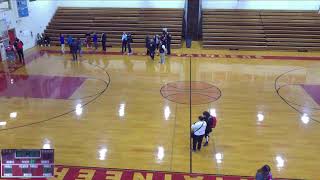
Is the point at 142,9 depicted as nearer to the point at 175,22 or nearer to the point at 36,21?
the point at 175,22

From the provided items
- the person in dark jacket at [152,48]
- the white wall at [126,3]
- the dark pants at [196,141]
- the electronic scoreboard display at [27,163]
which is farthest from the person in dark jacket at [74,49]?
the electronic scoreboard display at [27,163]

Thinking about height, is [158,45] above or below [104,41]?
below

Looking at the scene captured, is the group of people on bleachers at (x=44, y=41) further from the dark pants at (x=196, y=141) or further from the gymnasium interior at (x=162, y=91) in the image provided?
the dark pants at (x=196, y=141)

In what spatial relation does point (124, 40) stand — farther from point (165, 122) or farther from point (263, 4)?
point (263, 4)

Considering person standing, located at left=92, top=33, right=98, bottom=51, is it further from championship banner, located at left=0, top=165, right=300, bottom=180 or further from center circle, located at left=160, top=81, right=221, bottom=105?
championship banner, located at left=0, top=165, right=300, bottom=180

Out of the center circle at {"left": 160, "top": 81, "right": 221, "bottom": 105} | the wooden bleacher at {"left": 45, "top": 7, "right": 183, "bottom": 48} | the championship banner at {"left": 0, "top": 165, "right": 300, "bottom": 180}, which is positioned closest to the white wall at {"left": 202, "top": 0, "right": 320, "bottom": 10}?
the wooden bleacher at {"left": 45, "top": 7, "right": 183, "bottom": 48}

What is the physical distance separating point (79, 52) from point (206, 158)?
37.4 feet

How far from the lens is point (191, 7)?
→ 20609 millimetres

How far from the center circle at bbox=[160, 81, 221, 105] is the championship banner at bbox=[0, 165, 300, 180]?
425 centimetres

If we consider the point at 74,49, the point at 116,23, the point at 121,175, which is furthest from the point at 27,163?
the point at 116,23

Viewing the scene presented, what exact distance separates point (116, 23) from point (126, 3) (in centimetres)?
303

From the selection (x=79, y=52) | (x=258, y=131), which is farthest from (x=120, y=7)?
(x=258, y=131)

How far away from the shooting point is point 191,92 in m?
12.6

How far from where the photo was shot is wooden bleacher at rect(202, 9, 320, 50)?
19328 millimetres
